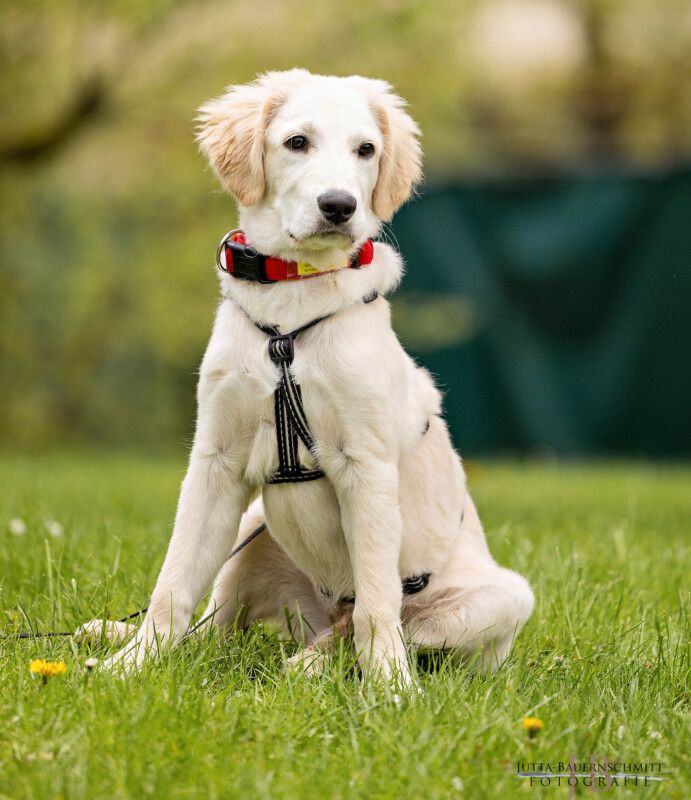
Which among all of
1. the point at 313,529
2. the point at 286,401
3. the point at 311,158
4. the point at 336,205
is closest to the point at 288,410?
the point at 286,401

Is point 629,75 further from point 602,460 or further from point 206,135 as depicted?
point 206,135

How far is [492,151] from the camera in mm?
15953

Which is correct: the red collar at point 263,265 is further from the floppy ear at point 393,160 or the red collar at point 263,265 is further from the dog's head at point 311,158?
the floppy ear at point 393,160

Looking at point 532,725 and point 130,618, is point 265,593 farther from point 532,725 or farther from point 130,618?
point 532,725

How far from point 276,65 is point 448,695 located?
25.7ft

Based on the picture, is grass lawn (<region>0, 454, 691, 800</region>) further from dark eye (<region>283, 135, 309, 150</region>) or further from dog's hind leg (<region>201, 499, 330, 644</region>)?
dark eye (<region>283, 135, 309, 150</region>)

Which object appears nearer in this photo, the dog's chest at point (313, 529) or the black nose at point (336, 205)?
the black nose at point (336, 205)

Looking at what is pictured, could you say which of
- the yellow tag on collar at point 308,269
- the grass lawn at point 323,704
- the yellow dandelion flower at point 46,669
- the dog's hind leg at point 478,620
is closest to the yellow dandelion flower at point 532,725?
the grass lawn at point 323,704

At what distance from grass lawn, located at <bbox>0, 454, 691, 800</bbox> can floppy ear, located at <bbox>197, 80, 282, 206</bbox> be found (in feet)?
4.06

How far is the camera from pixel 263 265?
305 centimetres

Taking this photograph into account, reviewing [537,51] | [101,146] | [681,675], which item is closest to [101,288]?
[101,146]

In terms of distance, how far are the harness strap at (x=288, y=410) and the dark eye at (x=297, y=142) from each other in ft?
1.56

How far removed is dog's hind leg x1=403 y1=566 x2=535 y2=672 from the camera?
10.1 ft

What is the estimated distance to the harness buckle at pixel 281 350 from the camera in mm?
2924
